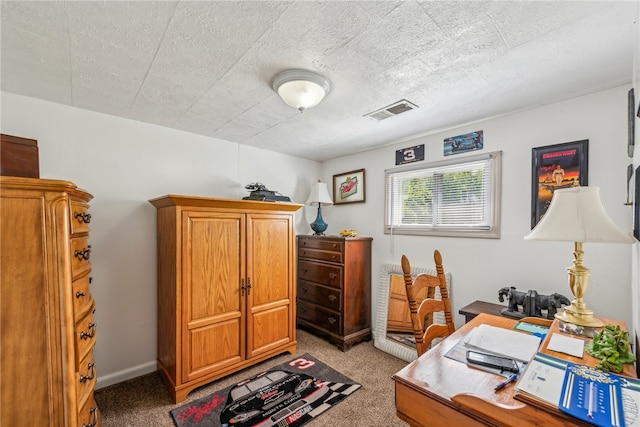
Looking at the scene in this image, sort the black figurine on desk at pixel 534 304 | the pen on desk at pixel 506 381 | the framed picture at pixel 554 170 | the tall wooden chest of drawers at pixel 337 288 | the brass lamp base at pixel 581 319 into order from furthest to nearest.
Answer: the tall wooden chest of drawers at pixel 337 288
the framed picture at pixel 554 170
the black figurine on desk at pixel 534 304
the brass lamp base at pixel 581 319
the pen on desk at pixel 506 381

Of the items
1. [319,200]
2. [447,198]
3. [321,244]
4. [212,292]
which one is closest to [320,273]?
[321,244]

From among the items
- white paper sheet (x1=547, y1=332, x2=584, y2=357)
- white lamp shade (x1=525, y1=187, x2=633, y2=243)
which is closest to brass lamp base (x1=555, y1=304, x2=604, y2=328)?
white paper sheet (x1=547, y1=332, x2=584, y2=357)

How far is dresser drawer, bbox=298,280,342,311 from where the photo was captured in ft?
9.95

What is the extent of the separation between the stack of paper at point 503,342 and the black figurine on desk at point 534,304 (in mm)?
632

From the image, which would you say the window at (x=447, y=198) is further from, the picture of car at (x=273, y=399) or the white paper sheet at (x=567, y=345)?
the picture of car at (x=273, y=399)

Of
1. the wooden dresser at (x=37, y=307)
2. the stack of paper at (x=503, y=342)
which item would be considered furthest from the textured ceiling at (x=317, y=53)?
the stack of paper at (x=503, y=342)

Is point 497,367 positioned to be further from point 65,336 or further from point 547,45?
point 65,336

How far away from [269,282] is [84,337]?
56.9 inches

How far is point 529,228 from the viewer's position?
216cm

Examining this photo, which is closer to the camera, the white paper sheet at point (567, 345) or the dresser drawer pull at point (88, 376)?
the white paper sheet at point (567, 345)

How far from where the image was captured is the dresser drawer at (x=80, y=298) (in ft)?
4.57

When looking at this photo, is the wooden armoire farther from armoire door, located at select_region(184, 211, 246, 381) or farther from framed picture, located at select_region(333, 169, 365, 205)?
framed picture, located at select_region(333, 169, 365, 205)

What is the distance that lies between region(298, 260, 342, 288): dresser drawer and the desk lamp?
6.42 ft

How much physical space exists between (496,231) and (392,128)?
1.32 metres
